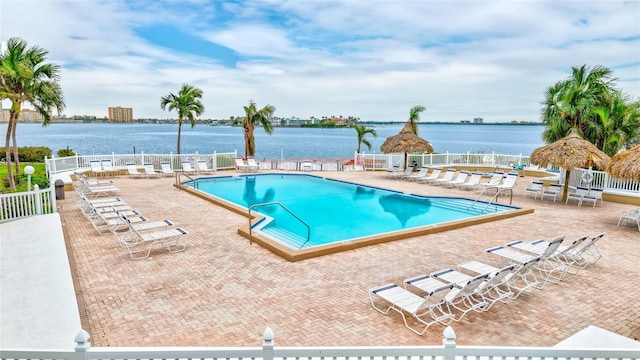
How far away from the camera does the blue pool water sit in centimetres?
952

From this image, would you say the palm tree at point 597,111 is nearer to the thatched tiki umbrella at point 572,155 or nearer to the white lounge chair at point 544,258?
the thatched tiki umbrella at point 572,155

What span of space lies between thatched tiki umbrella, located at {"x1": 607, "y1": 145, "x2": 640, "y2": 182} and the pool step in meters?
8.22

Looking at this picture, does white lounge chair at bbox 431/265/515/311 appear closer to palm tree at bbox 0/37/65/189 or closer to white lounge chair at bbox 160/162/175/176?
palm tree at bbox 0/37/65/189

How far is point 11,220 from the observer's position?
Answer: 8.76 meters

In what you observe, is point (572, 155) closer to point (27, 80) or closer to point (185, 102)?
point (27, 80)

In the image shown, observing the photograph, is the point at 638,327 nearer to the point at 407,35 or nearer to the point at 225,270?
the point at 225,270

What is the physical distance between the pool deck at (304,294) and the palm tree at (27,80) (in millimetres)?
6098

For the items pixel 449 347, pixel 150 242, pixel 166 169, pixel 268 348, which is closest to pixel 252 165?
pixel 166 169

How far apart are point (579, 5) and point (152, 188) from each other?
640 inches

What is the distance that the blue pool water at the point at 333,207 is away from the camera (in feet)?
31.2

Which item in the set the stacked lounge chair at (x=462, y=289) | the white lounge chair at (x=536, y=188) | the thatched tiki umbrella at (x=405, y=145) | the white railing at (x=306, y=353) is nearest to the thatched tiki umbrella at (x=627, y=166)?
the white lounge chair at (x=536, y=188)

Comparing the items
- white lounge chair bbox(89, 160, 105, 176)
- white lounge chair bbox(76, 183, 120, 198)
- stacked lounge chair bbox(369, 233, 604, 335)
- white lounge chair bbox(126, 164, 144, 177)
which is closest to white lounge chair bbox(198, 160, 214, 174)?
white lounge chair bbox(126, 164, 144, 177)

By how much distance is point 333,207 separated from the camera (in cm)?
1225

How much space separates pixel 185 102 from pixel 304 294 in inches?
777
